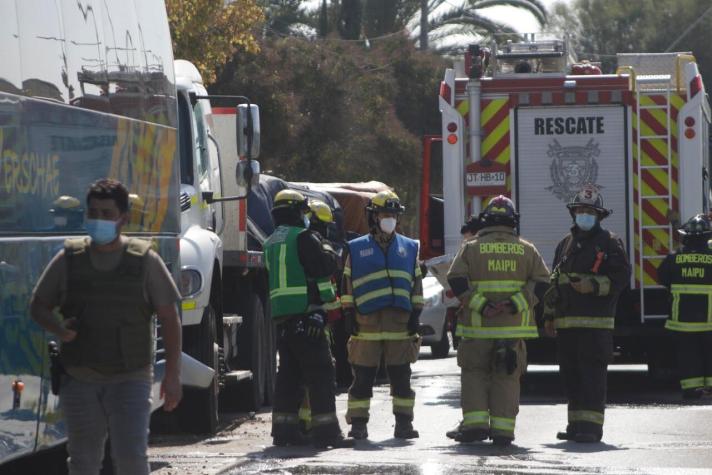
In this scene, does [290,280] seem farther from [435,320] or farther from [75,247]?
[435,320]

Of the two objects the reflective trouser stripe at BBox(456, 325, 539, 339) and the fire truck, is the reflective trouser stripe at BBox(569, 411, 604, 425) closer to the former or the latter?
the reflective trouser stripe at BBox(456, 325, 539, 339)

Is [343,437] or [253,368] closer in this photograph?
[343,437]

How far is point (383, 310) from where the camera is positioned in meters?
11.5

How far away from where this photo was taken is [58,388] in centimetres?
681

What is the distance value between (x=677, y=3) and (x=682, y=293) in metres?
42.8

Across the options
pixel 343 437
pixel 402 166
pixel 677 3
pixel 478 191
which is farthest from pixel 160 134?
pixel 677 3

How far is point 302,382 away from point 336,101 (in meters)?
21.1

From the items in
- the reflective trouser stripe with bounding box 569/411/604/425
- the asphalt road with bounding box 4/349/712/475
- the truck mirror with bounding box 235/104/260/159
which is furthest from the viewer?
the truck mirror with bounding box 235/104/260/159

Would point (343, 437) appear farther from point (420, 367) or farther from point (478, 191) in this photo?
point (420, 367)

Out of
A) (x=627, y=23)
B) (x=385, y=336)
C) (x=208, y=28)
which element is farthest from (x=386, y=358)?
(x=627, y=23)

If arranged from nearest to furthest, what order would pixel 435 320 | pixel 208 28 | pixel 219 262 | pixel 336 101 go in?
pixel 219 262 → pixel 208 28 → pixel 435 320 → pixel 336 101

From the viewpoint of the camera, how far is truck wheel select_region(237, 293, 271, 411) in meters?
13.5

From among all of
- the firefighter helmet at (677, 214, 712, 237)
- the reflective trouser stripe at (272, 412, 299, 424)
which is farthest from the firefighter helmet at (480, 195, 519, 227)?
the firefighter helmet at (677, 214, 712, 237)

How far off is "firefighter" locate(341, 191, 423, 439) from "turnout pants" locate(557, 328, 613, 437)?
114 centimetres
